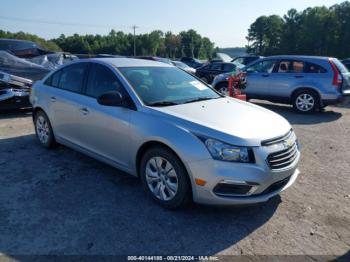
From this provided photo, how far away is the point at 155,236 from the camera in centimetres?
317

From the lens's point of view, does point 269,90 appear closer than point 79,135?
No

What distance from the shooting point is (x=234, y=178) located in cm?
318

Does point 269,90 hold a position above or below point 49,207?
above

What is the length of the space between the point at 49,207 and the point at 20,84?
5.69 m

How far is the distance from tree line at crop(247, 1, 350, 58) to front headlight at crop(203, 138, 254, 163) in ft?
221

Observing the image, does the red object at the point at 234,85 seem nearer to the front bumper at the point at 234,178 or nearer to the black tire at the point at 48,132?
the black tire at the point at 48,132

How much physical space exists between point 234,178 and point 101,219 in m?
1.48

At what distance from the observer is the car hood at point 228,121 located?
10.8ft

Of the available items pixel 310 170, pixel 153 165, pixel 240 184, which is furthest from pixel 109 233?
pixel 310 170

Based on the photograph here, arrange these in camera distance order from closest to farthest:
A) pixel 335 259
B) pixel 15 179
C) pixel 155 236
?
pixel 335 259 → pixel 155 236 → pixel 15 179

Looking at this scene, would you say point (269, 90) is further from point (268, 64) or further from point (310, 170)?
point (310, 170)

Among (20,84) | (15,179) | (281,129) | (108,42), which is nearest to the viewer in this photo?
(281,129)

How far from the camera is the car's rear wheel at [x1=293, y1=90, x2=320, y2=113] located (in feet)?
31.6

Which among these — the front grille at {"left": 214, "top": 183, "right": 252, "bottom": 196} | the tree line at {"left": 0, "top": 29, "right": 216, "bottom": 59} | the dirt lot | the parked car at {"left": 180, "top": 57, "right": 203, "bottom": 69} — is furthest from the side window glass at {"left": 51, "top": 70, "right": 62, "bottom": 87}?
the tree line at {"left": 0, "top": 29, "right": 216, "bottom": 59}
